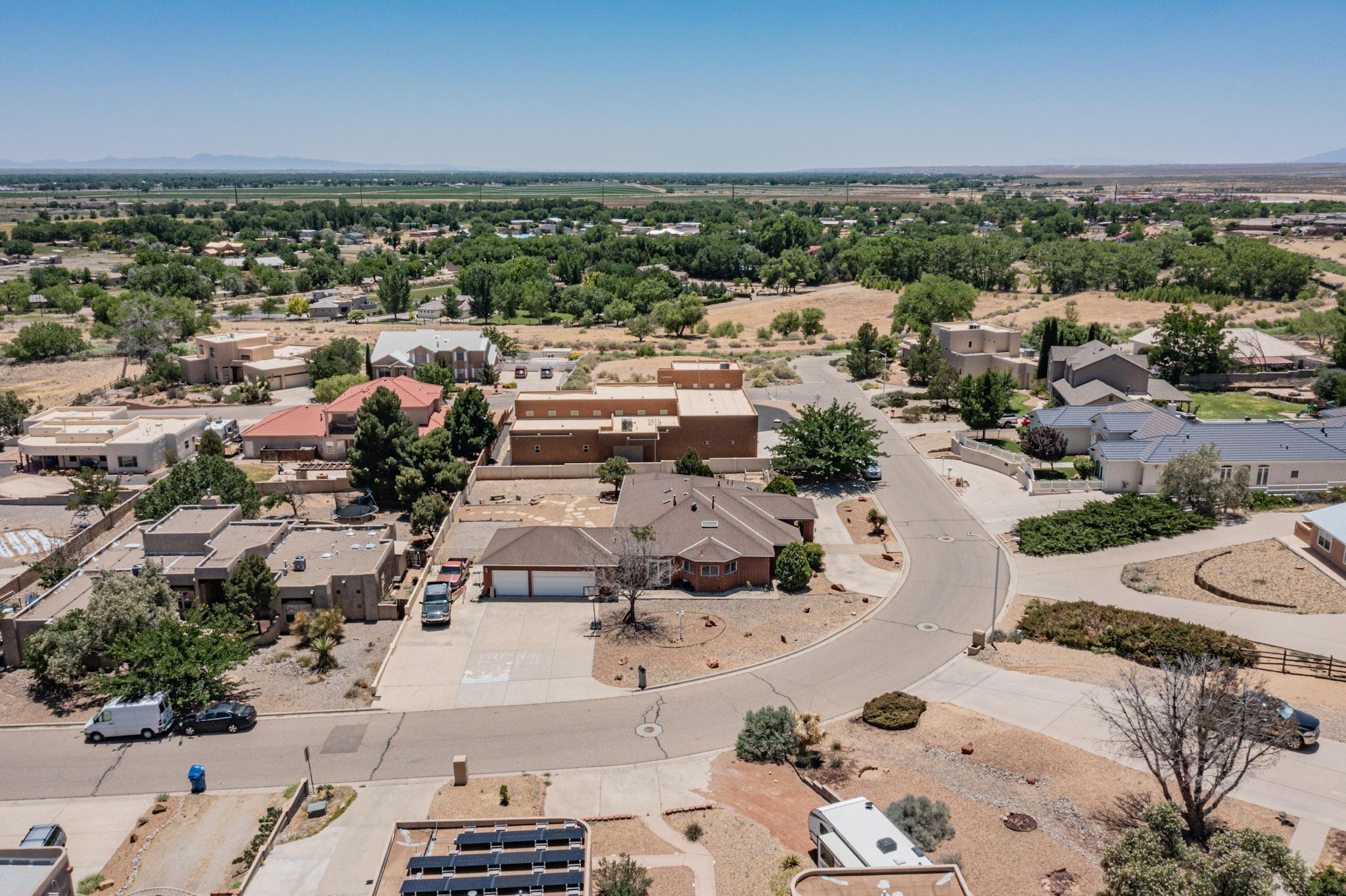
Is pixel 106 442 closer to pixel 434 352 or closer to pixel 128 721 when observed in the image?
pixel 434 352

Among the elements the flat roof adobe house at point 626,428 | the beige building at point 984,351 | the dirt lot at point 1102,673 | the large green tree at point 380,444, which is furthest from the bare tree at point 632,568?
the beige building at point 984,351

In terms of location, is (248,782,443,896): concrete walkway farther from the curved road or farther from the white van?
the white van

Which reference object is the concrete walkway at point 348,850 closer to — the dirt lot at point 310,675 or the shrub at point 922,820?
the dirt lot at point 310,675

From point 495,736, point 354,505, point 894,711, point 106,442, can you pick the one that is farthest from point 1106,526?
point 106,442

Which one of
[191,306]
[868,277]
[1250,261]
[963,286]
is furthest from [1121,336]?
[191,306]

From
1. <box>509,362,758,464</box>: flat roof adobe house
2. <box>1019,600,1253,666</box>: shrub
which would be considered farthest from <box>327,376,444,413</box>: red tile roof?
<box>1019,600,1253,666</box>: shrub

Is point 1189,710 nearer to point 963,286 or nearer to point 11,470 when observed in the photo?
point 11,470
